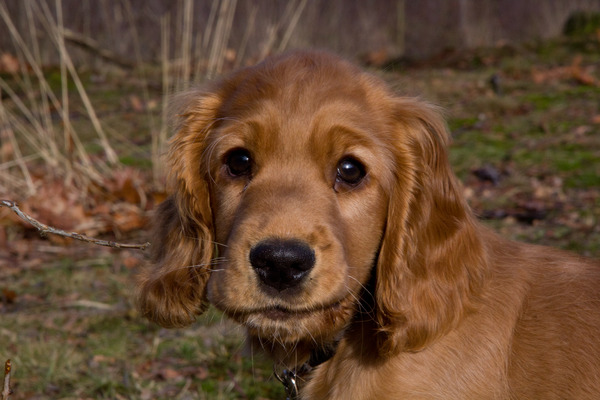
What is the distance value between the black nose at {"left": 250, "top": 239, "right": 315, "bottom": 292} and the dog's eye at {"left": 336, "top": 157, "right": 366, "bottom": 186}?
488mm

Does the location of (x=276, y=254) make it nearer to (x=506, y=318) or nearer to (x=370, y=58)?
(x=506, y=318)

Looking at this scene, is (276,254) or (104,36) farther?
(104,36)

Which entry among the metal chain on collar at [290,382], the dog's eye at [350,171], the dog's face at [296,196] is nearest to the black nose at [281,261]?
the dog's face at [296,196]

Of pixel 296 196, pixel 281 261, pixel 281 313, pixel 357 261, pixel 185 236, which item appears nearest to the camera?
pixel 281 261

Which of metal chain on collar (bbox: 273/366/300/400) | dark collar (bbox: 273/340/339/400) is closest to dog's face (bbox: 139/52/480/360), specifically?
dark collar (bbox: 273/340/339/400)

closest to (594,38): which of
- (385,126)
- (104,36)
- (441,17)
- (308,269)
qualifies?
(441,17)

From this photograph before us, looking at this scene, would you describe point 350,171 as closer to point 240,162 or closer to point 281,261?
point 240,162

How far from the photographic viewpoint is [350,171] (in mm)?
2662

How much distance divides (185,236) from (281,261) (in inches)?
→ 32.1

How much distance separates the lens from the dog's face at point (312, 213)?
231 centimetres

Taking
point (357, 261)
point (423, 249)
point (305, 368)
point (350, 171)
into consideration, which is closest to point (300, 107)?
point (350, 171)

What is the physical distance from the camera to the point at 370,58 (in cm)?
1436

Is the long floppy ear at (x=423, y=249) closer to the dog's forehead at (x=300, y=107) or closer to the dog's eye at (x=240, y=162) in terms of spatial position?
the dog's forehead at (x=300, y=107)

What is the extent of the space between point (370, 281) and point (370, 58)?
12.1 meters
